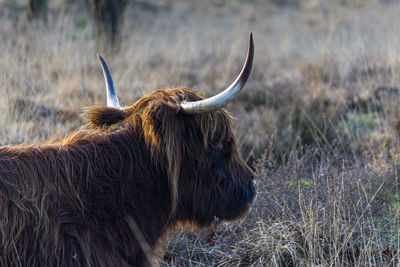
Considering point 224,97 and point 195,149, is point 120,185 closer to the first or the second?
point 195,149

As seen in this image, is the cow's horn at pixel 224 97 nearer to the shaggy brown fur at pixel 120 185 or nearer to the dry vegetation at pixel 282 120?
the shaggy brown fur at pixel 120 185

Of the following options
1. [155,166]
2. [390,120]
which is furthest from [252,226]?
[390,120]

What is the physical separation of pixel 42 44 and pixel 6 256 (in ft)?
20.7

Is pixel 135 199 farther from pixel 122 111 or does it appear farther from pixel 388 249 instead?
pixel 388 249

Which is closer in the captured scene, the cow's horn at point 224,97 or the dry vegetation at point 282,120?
the cow's horn at point 224,97

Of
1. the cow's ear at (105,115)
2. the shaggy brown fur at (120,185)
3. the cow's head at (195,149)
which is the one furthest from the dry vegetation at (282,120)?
the cow's ear at (105,115)

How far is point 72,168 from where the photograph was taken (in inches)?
97.5

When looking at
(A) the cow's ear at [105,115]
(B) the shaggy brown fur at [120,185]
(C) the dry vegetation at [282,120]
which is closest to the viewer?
(B) the shaggy brown fur at [120,185]

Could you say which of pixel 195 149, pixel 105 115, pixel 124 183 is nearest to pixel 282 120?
pixel 195 149

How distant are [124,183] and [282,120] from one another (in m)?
4.02

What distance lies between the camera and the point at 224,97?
2.45 m

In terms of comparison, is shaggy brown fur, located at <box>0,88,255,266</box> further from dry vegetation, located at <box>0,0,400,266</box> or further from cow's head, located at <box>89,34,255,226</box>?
dry vegetation, located at <box>0,0,400,266</box>

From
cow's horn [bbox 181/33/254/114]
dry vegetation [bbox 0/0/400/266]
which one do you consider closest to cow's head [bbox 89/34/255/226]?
cow's horn [bbox 181/33/254/114]

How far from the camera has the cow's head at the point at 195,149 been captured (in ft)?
8.53
